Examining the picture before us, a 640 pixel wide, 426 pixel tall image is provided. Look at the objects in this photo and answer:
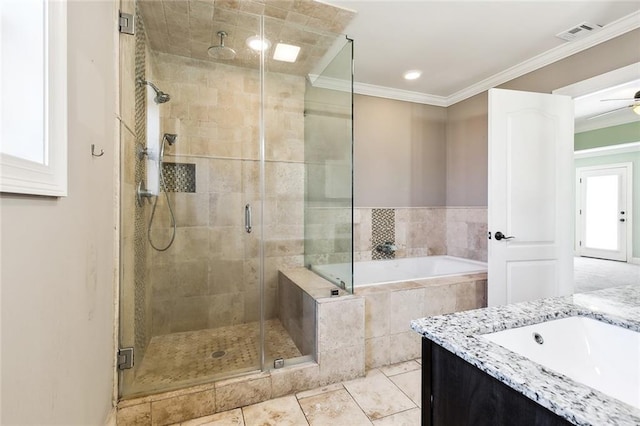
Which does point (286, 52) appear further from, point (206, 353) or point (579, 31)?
point (206, 353)

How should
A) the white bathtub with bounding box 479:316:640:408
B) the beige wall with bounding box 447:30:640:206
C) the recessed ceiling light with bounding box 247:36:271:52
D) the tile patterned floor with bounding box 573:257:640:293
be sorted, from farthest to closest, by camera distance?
the tile patterned floor with bounding box 573:257:640:293, the recessed ceiling light with bounding box 247:36:271:52, the beige wall with bounding box 447:30:640:206, the white bathtub with bounding box 479:316:640:408

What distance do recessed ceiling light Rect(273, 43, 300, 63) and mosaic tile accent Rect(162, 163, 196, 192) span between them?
4.12 feet

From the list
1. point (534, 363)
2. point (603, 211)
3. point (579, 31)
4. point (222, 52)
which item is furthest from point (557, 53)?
point (603, 211)

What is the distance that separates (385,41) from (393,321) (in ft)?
7.74

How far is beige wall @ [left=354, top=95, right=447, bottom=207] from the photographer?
136 inches

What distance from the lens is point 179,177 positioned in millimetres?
2506

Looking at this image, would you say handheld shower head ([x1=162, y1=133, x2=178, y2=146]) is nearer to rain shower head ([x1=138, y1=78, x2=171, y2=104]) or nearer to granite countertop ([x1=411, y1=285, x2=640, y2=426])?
rain shower head ([x1=138, y1=78, x2=171, y2=104])

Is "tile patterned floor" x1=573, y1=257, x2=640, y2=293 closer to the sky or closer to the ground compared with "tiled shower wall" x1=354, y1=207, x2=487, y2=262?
closer to the ground

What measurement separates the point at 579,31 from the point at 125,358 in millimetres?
4006

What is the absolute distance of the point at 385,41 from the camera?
2.50 meters

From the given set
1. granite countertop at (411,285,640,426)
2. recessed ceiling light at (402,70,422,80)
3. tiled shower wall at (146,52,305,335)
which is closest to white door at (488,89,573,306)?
recessed ceiling light at (402,70,422,80)

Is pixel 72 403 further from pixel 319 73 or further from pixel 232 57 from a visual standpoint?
pixel 319 73

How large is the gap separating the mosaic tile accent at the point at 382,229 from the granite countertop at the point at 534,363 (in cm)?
234

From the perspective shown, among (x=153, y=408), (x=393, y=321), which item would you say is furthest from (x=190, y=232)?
(x=393, y=321)
